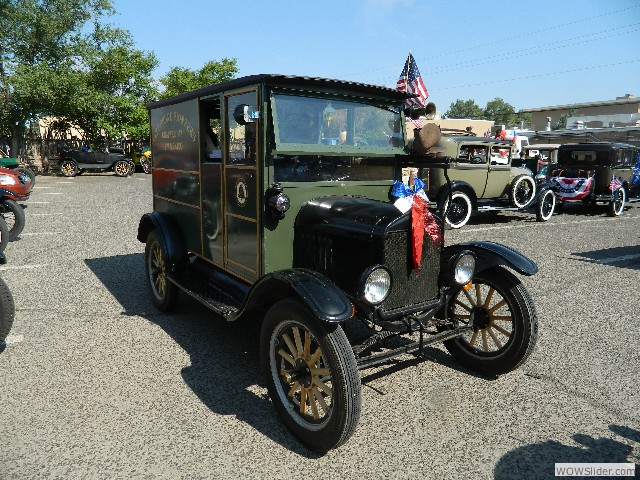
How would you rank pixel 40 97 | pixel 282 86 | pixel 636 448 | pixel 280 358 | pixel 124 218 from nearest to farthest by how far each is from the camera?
pixel 636 448, pixel 280 358, pixel 282 86, pixel 124 218, pixel 40 97

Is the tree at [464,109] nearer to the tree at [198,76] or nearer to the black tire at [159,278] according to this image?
the tree at [198,76]

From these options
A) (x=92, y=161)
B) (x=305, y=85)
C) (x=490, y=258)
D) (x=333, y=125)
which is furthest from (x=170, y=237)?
(x=92, y=161)

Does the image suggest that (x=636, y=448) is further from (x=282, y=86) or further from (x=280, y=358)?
(x=282, y=86)

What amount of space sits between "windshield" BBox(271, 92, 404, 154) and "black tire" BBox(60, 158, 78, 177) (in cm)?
2020

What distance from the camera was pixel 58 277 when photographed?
606 centimetres

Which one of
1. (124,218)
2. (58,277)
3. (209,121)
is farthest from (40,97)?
(209,121)

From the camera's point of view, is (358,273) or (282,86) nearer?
(358,273)

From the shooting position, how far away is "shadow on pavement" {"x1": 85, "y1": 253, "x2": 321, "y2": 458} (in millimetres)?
3074

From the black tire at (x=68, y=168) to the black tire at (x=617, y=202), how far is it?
19.8 m

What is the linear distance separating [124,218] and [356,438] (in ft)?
30.1

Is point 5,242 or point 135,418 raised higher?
point 5,242

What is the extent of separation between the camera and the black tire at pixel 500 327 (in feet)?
11.1

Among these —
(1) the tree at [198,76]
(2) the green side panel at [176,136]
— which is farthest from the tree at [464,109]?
(2) the green side panel at [176,136]

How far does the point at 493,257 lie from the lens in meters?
3.48
